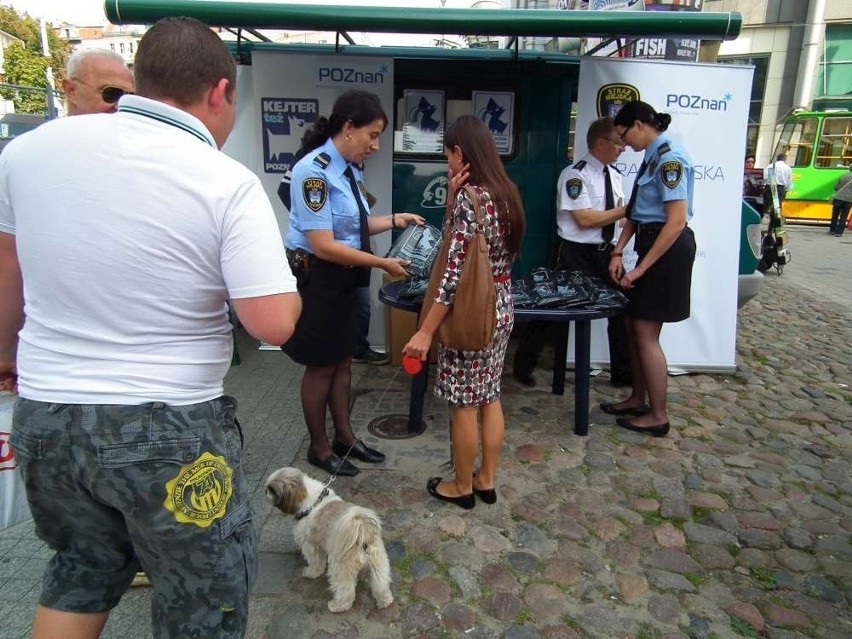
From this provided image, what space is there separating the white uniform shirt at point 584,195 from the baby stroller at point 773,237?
688 cm

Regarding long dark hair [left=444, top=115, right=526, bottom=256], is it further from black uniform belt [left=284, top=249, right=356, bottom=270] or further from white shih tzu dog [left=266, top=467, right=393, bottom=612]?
white shih tzu dog [left=266, top=467, right=393, bottom=612]

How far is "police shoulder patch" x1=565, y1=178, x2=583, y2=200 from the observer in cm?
429

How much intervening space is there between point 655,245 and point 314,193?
2.10m

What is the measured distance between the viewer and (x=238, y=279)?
1303 millimetres

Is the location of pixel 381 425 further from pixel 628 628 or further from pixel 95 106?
pixel 95 106

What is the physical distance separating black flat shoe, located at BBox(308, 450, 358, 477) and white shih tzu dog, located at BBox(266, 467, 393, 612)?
0.77 meters

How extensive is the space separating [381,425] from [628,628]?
6.84ft

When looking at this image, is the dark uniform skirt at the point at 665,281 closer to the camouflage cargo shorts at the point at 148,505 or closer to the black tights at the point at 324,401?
the black tights at the point at 324,401

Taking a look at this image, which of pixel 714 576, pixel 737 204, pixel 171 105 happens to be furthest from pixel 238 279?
pixel 737 204

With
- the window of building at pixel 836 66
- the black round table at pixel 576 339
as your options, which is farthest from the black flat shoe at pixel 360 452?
the window of building at pixel 836 66

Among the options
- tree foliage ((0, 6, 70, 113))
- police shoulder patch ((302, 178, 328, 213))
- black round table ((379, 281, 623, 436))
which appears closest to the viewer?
police shoulder patch ((302, 178, 328, 213))

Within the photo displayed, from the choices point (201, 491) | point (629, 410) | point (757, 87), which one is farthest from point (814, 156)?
point (201, 491)

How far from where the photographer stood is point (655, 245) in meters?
3.60

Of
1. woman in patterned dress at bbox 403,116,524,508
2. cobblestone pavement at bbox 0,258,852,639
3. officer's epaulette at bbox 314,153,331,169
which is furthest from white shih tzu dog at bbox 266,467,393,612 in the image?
officer's epaulette at bbox 314,153,331,169
